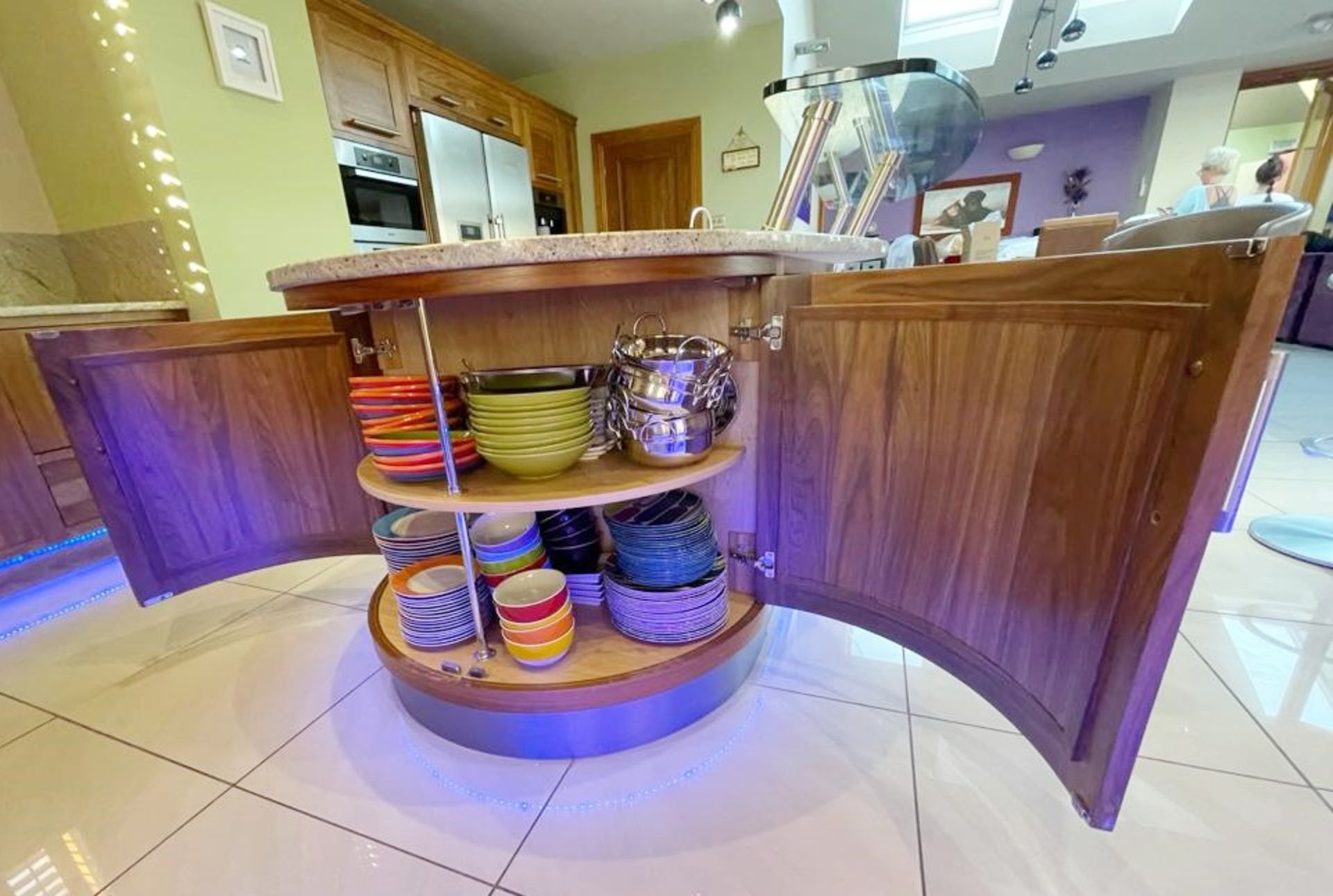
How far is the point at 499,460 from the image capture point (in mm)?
789

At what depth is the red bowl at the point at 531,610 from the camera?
2.83 ft

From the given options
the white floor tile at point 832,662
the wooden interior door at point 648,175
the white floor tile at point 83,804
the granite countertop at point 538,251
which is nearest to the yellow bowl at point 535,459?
the granite countertop at point 538,251

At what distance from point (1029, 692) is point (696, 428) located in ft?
1.87

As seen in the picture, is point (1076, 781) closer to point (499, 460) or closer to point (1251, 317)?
point (1251, 317)

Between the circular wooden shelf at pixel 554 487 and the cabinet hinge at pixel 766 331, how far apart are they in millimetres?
197

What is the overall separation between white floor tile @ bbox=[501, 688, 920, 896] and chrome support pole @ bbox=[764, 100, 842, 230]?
95 cm

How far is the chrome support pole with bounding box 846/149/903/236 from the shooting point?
1.18 metres

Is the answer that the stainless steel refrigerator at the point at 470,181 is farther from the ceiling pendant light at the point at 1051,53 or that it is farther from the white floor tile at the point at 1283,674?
the ceiling pendant light at the point at 1051,53

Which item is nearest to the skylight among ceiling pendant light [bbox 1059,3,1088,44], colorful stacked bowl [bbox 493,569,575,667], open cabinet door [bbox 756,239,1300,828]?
ceiling pendant light [bbox 1059,3,1088,44]

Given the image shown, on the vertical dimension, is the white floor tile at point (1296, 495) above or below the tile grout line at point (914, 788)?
above

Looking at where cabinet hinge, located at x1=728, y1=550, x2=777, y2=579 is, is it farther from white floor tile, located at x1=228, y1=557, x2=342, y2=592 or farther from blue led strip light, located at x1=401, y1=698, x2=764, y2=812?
white floor tile, located at x1=228, y1=557, x2=342, y2=592

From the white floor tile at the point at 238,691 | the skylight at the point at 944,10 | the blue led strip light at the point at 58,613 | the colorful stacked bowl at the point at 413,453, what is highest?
the skylight at the point at 944,10

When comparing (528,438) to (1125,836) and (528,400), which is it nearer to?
(528,400)

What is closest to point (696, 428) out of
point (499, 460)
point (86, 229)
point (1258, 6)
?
point (499, 460)
